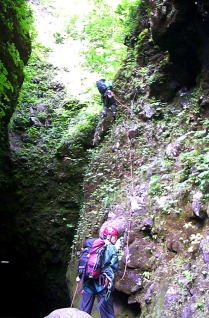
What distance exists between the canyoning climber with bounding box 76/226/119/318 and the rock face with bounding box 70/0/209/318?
0.63 m

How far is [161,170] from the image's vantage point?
6598mm

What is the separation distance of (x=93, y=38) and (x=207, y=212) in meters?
13.6

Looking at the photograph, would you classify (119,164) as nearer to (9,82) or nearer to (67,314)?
(9,82)

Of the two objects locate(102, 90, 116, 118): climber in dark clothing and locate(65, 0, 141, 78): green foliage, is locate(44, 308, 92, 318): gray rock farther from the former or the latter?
locate(65, 0, 141, 78): green foliage

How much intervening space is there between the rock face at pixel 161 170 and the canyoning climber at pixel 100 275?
629 millimetres

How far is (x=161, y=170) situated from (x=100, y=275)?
8.09 feet

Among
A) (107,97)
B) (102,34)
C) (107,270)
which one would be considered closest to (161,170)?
(107,270)

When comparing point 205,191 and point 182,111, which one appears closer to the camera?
point 205,191

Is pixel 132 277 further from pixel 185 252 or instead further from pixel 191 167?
pixel 191 167

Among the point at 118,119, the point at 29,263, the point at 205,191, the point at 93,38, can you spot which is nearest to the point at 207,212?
the point at 205,191

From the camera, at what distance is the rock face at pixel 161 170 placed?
4.77m

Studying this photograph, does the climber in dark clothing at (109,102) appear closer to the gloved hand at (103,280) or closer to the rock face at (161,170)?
Answer: the rock face at (161,170)

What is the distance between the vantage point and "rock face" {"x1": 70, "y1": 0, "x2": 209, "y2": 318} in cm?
477

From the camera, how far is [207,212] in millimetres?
4645
